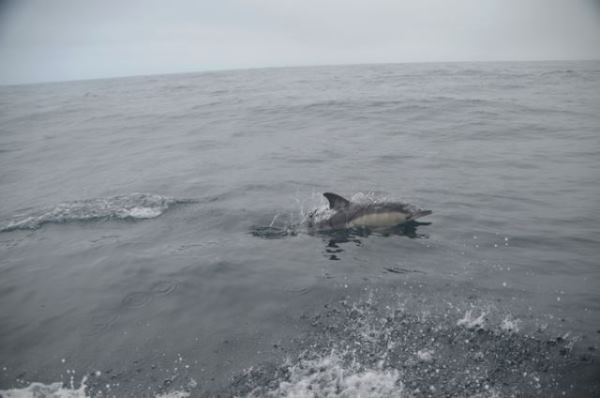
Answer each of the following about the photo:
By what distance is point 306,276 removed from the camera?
25.3ft

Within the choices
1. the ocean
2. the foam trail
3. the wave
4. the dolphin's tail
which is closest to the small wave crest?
the ocean

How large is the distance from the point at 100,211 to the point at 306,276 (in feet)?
24.8

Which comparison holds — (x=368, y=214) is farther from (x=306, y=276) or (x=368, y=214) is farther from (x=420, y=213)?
(x=306, y=276)

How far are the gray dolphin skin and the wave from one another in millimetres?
5087

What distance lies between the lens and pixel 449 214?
33.6 ft

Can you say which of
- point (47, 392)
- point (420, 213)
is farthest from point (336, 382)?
point (420, 213)

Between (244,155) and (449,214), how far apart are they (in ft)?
35.3

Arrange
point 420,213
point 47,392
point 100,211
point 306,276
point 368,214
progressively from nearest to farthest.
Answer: point 47,392 < point 306,276 < point 420,213 < point 368,214 < point 100,211

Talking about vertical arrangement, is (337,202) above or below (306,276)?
above

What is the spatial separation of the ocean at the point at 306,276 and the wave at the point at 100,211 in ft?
0.26

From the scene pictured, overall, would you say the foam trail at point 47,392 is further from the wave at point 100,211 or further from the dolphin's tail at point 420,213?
the dolphin's tail at point 420,213

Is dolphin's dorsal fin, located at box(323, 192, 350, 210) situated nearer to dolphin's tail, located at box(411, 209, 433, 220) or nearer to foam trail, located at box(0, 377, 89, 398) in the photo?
dolphin's tail, located at box(411, 209, 433, 220)

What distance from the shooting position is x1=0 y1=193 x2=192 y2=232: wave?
37.7 ft

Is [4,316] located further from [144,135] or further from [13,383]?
[144,135]
